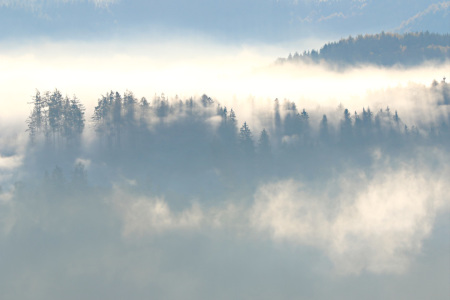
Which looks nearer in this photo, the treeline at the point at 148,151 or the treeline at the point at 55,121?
the treeline at the point at 148,151

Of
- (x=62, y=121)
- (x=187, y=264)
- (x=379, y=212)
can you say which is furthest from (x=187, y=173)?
(x=379, y=212)

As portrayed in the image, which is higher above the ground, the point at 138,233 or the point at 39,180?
the point at 39,180

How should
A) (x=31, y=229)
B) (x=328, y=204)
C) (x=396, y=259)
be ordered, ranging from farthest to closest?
(x=328, y=204) < (x=396, y=259) < (x=31, y=229)

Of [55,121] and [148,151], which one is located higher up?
[55,121]

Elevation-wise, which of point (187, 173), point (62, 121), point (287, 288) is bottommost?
point (287, 288)

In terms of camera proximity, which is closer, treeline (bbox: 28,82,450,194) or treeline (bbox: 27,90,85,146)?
treeline (bbox: 28,82,450,194)

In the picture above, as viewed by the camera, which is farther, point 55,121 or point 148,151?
point 148,151

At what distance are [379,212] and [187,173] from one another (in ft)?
202

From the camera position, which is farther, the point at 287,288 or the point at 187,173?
the point at 187,173

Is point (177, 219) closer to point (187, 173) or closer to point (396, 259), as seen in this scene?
point (187, 173)

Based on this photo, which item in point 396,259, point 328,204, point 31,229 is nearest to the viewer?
point 31,229

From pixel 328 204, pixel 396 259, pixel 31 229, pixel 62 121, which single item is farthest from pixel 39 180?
pixel 396 259

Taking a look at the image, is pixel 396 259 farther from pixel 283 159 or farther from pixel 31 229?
pixel 31 229

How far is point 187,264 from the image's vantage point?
560ft
